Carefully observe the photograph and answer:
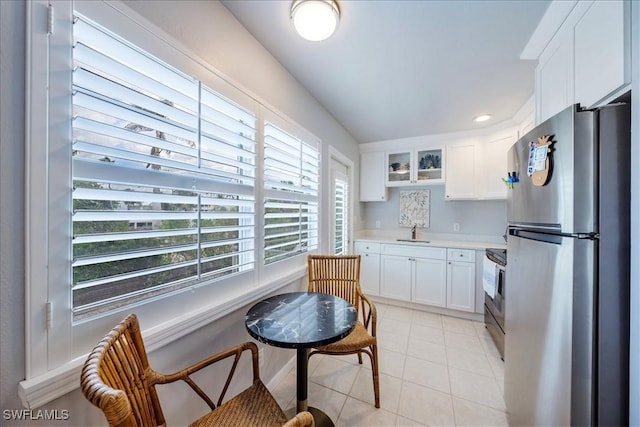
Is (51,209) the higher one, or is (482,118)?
(482,118)

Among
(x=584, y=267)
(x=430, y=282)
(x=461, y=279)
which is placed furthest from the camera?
(x=430, y=282)

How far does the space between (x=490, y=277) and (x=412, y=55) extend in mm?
2223

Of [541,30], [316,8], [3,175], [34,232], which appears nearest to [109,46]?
[3,175]

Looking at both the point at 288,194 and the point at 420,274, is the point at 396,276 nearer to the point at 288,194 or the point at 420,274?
the point at 420,274

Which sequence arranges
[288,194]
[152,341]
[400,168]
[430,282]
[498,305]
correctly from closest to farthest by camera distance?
[152,341] < [288,194] < [498,305] < [430,282] < [400,168]

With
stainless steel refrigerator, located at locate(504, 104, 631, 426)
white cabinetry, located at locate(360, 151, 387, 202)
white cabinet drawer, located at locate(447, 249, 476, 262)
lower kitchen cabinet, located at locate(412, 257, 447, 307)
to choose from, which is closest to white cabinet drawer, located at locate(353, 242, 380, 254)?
lower kitchen cabinet, located at locate(412, 257, 447, 307)

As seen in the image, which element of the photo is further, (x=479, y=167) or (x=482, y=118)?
(x=479, y=167)

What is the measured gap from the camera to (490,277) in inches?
95.7

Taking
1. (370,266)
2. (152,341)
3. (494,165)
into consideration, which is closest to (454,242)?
(494,165)

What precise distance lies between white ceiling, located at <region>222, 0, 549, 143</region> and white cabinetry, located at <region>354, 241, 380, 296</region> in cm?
181

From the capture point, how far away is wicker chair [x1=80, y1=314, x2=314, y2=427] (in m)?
0.52

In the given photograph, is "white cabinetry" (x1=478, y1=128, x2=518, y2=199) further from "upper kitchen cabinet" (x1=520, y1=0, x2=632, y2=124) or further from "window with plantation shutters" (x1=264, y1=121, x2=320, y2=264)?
"window with plantation shutters" (x1=264, y1=121, x2=320, y2=264)

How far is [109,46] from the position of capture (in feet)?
2.87

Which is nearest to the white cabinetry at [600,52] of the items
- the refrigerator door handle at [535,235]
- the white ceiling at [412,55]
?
the white ceiling at [412,55]
